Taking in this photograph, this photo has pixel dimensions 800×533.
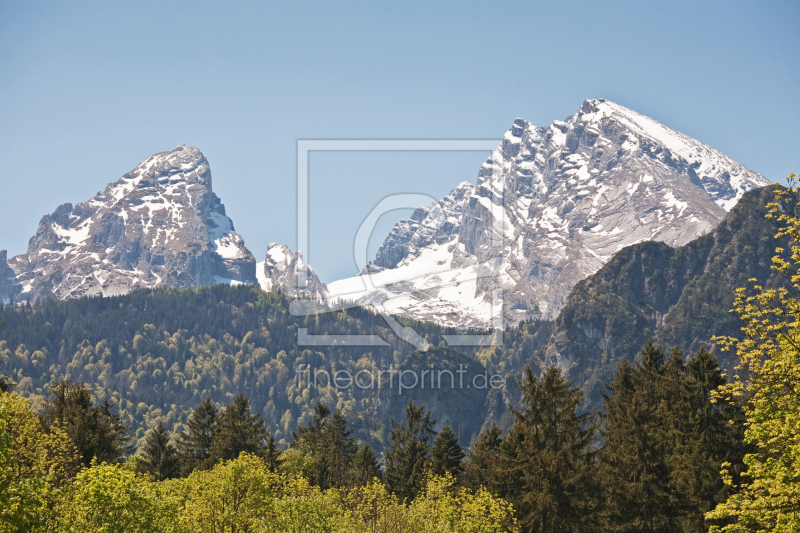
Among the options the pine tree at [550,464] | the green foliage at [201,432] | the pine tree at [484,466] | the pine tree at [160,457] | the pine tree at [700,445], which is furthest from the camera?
the pine tree at [160,457]

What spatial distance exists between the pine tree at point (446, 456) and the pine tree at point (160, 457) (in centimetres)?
3685

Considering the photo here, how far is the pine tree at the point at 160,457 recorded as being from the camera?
99963 millimetres

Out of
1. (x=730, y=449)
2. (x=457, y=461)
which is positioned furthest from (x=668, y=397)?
(x=457, y=461)

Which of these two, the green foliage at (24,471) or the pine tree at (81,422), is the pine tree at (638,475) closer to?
the green foliage at (24,471)

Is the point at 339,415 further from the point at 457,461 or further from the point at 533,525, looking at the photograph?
the point at 533,525

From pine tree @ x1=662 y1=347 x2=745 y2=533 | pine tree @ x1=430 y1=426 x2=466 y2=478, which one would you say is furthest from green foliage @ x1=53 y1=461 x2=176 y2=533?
pine tree @ x1=430 y1=426 x2=466 y2=478

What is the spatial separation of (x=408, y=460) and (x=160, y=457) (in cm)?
3562

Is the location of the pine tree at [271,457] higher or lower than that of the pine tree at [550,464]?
lower

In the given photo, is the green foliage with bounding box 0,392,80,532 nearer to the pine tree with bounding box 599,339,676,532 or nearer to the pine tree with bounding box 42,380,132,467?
the pine tree with bounding box 42,380,132,467

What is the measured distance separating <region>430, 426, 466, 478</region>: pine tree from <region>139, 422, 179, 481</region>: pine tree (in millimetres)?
36851

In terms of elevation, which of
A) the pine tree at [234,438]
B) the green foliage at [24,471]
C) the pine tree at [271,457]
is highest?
the green foliage at [24,471]

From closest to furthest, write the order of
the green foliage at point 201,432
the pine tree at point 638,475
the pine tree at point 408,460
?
the pine tree at point 638,475
the pine tree at point 408,460
the green foliage at point 201,432

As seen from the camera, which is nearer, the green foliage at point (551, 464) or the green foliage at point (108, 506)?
the green foliage at point (108, 506)

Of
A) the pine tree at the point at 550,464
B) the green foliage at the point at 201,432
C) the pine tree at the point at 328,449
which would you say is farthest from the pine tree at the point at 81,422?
the pine tree at the point at 550,464
